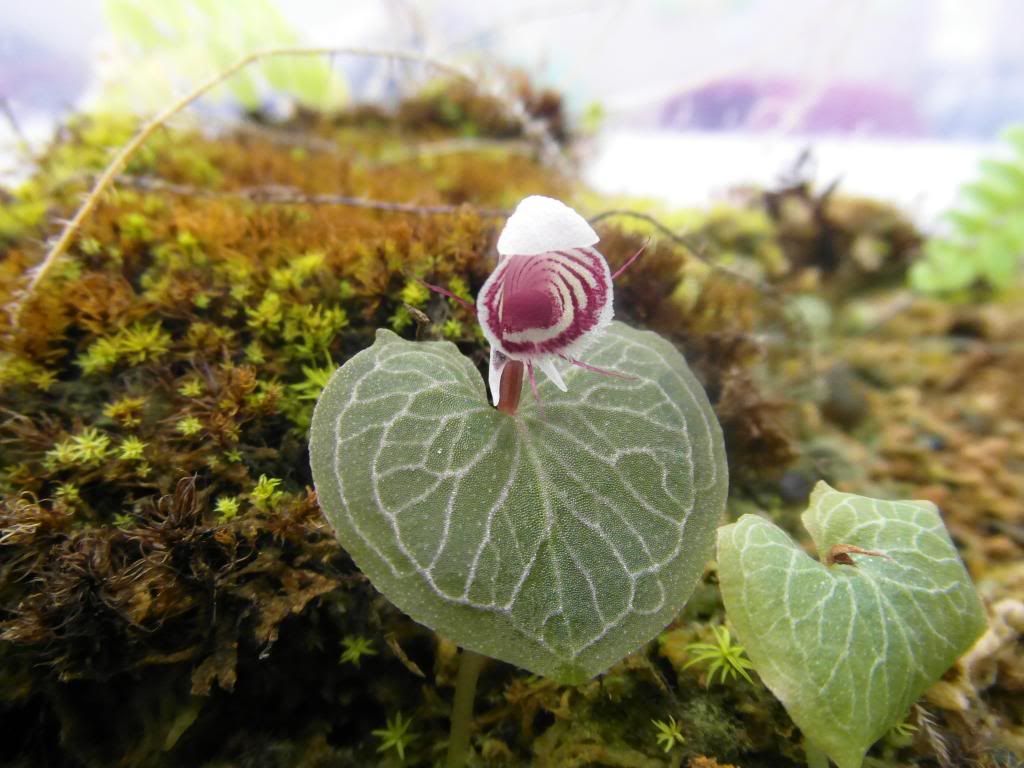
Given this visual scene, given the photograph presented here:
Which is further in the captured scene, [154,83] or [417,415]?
[154,83]

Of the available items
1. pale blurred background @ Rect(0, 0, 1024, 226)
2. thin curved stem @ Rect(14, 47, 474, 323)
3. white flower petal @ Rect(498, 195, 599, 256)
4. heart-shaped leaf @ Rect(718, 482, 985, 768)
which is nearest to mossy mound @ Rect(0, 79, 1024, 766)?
thin curved stem @ Rect(14, 47, 474, 323)

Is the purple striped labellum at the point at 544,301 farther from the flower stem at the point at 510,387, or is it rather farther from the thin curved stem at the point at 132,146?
the thin curved stem at the point at 132,146

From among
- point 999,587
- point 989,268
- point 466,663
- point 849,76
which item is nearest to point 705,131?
point 849,76

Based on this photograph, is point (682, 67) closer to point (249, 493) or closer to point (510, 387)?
point (510, 387)

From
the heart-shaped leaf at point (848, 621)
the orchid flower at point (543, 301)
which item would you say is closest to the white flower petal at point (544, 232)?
the orchid flower at point (543, 301)

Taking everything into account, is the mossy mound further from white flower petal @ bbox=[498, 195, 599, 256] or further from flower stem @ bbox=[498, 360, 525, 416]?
white flower petal @ bbox=[498, 195, 599, 256]

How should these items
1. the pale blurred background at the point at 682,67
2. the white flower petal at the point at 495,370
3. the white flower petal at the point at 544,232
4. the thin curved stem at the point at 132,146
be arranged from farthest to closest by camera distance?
the pale blurred background at the point at 682,67
the thin curved stem at the point at 132,146
the white flower petal at the point at 495,370
the white flower petal at the point at 544,232

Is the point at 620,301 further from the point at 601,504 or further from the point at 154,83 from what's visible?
the point at 154,83
